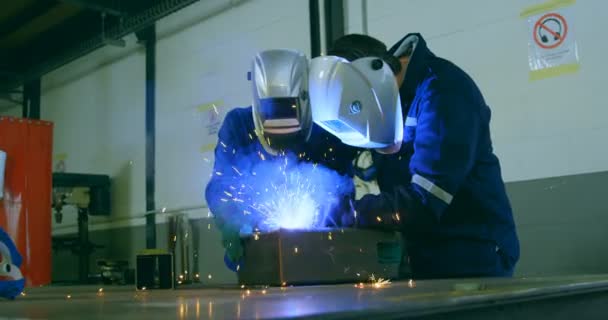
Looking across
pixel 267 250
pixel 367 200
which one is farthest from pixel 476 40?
pixel 267 250

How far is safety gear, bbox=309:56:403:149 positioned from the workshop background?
0.93 meters

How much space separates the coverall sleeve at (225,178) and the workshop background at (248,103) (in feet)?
3.29

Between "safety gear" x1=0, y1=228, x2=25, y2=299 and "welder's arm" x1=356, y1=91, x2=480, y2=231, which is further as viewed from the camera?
"welder's arm" x1=356, y1=91, x2=480, y2=231

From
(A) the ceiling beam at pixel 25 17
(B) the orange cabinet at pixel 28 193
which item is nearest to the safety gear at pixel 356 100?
(B) the orange cabinet at pixel 28 193

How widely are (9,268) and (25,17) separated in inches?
153

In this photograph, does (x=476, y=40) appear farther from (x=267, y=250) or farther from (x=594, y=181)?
(x=267, y=250)

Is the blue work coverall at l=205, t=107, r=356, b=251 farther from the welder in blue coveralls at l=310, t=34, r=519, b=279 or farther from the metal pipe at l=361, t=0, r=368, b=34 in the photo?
the metal pipe at l=361, t=0, r=368, b=34

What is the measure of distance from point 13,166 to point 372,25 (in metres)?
1.91

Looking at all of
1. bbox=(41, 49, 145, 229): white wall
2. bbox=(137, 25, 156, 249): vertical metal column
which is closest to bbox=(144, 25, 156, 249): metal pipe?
bbox=(137, 25, 156, 249): vertical metal column

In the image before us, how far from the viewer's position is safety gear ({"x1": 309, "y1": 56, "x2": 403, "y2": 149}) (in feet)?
4.17

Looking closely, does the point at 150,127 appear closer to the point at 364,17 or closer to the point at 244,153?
the point at 364,17

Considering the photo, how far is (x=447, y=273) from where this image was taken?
156cm

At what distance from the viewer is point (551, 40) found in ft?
7.79

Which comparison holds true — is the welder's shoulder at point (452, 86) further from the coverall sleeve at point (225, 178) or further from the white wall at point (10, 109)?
the white wall at point (10, 109)
